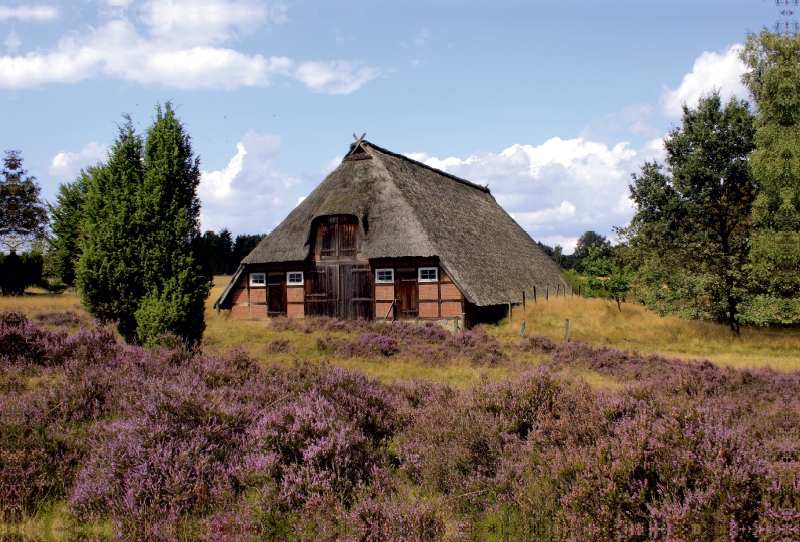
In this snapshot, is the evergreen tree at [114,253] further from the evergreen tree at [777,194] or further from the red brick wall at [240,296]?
the evergreen tree at [777,194]

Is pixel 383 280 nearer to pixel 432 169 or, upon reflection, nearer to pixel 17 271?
pixel 432 169

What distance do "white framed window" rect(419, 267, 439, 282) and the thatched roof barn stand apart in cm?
4

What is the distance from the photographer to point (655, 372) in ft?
38.5

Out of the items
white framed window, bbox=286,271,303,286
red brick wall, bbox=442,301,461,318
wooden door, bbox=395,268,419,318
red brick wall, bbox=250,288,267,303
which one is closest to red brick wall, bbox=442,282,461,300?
red brick wall, bbox=442,301,461,318

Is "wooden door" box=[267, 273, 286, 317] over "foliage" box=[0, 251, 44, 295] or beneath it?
beneath

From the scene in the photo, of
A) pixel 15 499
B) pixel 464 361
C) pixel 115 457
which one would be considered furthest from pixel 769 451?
pixel 464 361

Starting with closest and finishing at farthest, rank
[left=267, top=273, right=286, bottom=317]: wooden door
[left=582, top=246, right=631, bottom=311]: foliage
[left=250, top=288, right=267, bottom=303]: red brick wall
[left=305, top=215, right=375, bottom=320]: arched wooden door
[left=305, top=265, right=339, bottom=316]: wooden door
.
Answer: [left=305, top=215, right=375, bottom=320]: arched wooden door < [left=305, top=265, right=339, bottom=316]: wooden door < [left=267, top=273, right=286, bottom=317]: wooden door < [left=250, top=288, right=267, bottom=303]: red brick wall < [left=582, top=246, right=631, bottom=311]: foliage

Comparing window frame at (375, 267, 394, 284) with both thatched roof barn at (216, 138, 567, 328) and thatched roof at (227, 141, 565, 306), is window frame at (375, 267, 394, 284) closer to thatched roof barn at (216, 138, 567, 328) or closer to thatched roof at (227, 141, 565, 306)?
thatched roof barn at (216, 138, 567, 328)

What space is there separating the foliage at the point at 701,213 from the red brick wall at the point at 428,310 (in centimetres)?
859

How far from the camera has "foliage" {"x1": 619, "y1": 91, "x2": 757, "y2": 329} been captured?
2047 centimetres

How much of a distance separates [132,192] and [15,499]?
9465mm

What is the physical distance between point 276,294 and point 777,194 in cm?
2054

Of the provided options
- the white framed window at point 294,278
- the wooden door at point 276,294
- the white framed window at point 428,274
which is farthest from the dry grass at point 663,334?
the wooden door at point 276,294

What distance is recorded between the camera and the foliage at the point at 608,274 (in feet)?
109
